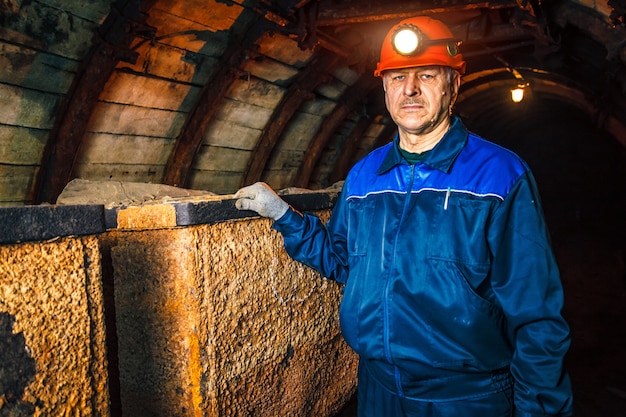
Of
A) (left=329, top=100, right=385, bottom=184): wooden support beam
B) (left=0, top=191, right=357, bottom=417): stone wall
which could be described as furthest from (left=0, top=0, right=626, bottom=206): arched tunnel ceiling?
(left=0, top=191, right=357, bottom=417): stone wall

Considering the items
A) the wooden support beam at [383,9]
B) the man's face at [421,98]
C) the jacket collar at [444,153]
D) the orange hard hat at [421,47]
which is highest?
the wooden support beam at [383,9]

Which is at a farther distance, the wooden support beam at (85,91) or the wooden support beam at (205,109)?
the wooden support beam at (205,109)

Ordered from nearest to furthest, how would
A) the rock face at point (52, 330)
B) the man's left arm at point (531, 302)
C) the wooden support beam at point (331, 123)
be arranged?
the rock face at point (52, 330) < the man's left arm at point (531, 302) < the wooden support beam at point (331, 123)

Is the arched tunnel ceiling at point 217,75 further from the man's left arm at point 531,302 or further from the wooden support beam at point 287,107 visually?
the man's left arm at point 531,302

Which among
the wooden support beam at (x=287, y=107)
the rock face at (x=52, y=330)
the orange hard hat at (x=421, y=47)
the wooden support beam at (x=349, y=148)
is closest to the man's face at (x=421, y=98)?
the orange hard hat at (x=421, y=47)

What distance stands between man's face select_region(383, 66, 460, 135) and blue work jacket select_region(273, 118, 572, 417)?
13 cm

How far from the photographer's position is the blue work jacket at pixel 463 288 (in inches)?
60.6

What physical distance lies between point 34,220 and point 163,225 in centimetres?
47

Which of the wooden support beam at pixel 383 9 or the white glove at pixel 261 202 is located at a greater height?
the wooden support beam at pixel 383 9

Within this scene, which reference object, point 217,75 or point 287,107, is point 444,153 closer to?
point 217,75

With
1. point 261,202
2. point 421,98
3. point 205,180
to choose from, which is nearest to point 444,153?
point 421,98

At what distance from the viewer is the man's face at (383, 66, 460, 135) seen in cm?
187

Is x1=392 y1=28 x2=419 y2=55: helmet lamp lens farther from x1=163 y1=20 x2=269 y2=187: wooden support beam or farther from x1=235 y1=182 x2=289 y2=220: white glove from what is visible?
x1=163 y1=20 x2=269 y2=187: wooden support beam

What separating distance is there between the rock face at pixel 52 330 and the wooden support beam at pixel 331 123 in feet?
21.5
